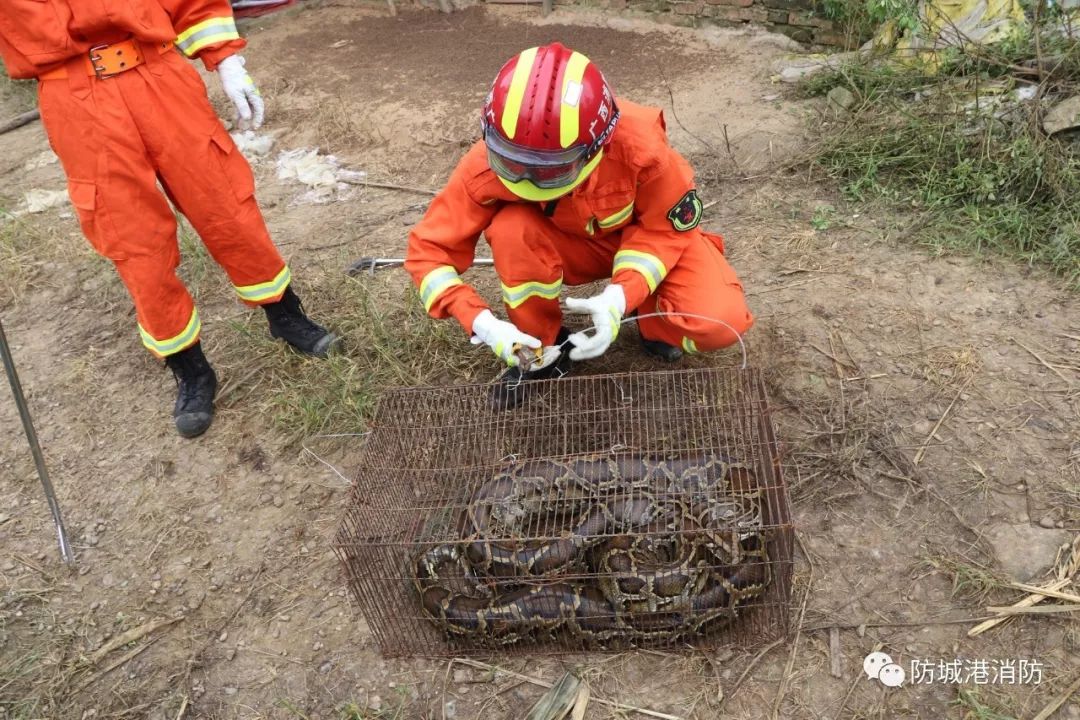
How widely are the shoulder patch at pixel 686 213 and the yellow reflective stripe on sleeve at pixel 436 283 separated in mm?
807

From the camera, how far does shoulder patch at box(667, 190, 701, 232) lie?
2.85 metres

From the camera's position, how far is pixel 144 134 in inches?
115

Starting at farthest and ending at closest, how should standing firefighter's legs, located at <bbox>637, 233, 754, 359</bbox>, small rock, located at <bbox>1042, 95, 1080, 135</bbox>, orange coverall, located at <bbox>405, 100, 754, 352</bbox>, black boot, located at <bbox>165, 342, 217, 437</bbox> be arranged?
1. small rock, located at <bbox>1042, 95, 1080, 135</bbox>
2. black boot, located at <bbox>165, 342, 217, 437</bbox>
3. standing firefighter's legs, located at <bbox>637, 233, 754, 359</bbox>
4. orange coverall, located at <bbox>405, 100, 754, 352</bbox>

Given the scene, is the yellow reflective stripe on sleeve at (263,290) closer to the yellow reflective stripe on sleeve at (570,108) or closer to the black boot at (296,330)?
the black boot at (296,330)

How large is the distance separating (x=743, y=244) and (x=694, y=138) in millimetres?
1195

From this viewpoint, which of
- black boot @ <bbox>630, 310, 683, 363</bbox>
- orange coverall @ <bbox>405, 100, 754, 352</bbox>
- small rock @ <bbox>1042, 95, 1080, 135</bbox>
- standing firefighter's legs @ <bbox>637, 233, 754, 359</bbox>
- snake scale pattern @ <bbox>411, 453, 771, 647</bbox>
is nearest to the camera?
snake scale pattern @ <bbox>411, 453, 771, 647</bbox>

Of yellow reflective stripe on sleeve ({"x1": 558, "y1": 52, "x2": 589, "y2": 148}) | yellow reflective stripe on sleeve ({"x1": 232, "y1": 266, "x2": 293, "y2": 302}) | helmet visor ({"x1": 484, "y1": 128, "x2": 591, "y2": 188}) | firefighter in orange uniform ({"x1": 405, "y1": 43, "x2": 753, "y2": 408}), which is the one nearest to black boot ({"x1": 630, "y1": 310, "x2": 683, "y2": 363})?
firefighter in orange uniform ({"x1": 405, "y1": 43, "x2": 753, "y2": 408})

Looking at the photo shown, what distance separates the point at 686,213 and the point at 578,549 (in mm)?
1310

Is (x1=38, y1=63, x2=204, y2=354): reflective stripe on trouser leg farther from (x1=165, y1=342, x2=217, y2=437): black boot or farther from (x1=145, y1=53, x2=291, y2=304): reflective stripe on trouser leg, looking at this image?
(x1=165, y1=342, x2=217, y2=437): black boot

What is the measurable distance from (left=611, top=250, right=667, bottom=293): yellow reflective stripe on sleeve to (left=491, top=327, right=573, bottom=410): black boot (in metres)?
0.39

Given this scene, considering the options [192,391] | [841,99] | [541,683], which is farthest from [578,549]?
[841,99]

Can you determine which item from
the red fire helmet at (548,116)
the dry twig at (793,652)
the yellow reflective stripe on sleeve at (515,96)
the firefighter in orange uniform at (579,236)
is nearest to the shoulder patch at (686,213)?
the firefighter in orange uniform at (579,236)

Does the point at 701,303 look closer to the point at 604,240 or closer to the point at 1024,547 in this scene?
the point at 604,240

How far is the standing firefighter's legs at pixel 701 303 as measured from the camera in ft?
9.57
